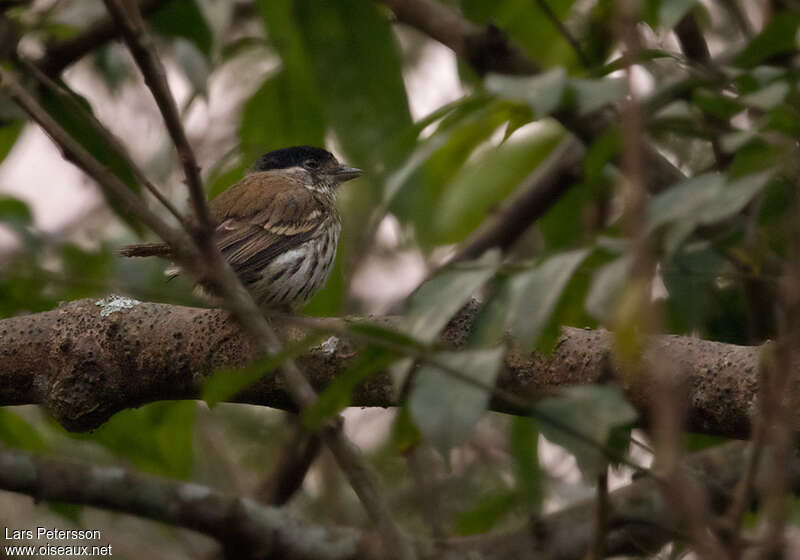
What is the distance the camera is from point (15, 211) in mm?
3984

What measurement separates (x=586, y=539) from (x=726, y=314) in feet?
2.97

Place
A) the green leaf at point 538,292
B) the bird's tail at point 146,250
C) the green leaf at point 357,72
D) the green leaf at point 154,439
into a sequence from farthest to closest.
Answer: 1. the bird's tail at point 146,250
2. the green leaf at point 154,439
3. the green leaf at point 357,72
4. the green leaf at point 538,292

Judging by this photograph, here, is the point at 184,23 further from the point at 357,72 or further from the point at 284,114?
the point at 357,72

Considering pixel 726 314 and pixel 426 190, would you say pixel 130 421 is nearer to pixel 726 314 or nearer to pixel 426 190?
pixel 426 190

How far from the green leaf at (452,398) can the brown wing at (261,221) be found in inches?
127

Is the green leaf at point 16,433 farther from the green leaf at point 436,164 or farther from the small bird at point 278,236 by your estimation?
the green leaf at point 436,164

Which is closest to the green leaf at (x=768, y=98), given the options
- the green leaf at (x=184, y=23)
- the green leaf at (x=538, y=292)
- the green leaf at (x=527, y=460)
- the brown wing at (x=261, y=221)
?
the green leaf at (x=538, y=292)

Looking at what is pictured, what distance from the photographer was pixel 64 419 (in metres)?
3.32

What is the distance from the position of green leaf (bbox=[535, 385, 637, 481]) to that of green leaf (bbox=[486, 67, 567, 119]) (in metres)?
0.55

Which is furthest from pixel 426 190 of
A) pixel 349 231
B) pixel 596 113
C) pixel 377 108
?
pixel 349 231

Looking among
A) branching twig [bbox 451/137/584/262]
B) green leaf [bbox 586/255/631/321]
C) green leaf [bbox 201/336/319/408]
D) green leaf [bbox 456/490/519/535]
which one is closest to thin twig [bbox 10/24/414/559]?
green leaf [bbox 201/336/319/408]

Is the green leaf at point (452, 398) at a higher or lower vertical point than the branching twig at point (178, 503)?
higher

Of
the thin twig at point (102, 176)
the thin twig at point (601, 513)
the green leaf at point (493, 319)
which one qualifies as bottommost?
the thin twig at point (601, 513)

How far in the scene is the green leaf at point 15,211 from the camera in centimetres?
392
